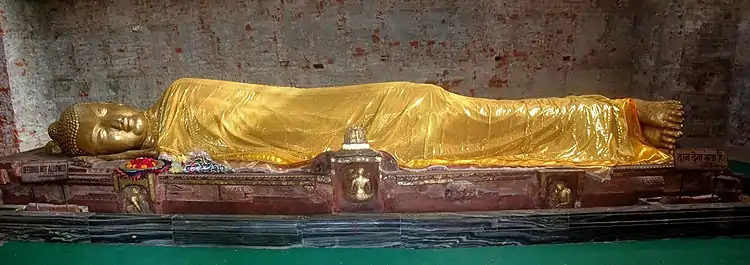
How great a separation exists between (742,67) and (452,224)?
11.3ft

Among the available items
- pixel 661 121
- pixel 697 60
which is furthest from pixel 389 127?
pixel 697 60

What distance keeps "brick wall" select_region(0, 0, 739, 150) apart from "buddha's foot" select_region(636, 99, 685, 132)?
230 centimetres

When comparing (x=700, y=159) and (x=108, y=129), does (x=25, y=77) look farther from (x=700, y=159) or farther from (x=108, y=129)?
(x=700, y=159)

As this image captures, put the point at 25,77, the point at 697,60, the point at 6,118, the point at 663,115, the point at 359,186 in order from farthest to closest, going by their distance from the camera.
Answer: the point at 25,77 < the point at 6,118 < the point at 697,60 < the point at 663,115 < the point at 359,186

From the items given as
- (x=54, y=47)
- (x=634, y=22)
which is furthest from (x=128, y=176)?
(x=634, y=22)

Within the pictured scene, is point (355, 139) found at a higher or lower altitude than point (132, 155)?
higher

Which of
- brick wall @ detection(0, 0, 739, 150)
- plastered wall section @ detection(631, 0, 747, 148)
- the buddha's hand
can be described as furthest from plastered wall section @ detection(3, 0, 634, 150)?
the buddha's hand

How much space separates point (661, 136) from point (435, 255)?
1.53 metres

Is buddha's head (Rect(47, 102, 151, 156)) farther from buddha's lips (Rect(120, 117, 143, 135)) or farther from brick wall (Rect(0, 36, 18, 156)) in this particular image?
brick wall (Rect(0, 36, 18, 156))

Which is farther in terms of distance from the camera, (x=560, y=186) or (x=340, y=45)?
(x=340, y=45)

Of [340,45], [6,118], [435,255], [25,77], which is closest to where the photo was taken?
[435,255]

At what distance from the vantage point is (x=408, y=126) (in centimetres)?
307

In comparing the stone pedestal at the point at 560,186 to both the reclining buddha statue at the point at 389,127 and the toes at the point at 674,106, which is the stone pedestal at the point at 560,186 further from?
the toes at the point at 674,106

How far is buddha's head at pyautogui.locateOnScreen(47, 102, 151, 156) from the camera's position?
10.1ft
